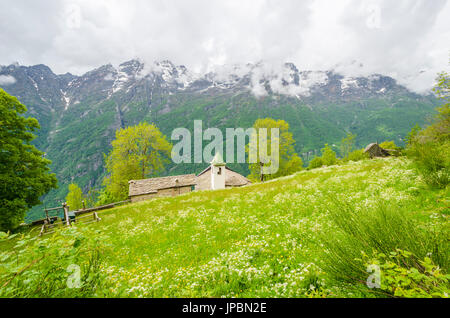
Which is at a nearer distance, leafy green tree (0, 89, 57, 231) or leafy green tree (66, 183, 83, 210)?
→ leafy green tree (0, 89, 57, 231)

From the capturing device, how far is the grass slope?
3465mm

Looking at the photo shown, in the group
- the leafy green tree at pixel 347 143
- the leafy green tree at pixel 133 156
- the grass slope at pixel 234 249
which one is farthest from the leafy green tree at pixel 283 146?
the grass slope at pixel 234 249

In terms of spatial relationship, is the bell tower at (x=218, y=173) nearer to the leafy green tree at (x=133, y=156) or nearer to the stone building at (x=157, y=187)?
the stone building at (x=157, y=187)

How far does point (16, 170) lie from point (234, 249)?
29.4 m

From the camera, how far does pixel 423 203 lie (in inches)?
302

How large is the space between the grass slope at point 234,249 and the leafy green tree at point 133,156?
30974mm

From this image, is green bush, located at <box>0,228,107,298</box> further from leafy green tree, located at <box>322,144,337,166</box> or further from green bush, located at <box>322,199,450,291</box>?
leafy green tree, located at <box>322,144,337,166</box>

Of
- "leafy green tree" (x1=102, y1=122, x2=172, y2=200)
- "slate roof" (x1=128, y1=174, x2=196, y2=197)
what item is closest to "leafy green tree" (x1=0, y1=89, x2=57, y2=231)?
"slate roof" (x1=128, y1=174, x2=196, y2=197)

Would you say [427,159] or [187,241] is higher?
[427,159]

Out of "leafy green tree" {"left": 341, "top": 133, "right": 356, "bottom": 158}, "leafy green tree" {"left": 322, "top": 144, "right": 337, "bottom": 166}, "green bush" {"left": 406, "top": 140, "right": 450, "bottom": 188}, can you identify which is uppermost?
"leafy green tree" {"left": 341, "top": 133, "right": 356, "bottom": 158}

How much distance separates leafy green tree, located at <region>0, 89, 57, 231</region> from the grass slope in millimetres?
17830
